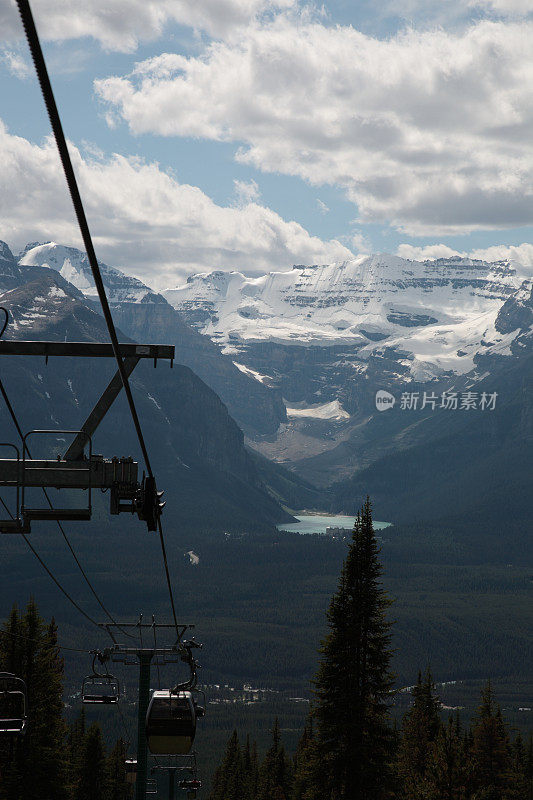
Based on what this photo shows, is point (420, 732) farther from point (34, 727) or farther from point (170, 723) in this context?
point (170, 723)

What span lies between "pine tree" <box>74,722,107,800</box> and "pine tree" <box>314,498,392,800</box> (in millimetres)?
42365

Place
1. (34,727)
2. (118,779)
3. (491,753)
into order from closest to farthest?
(34,727) < (491,753) < (118,779)

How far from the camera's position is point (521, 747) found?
341ft

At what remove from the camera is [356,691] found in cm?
5225

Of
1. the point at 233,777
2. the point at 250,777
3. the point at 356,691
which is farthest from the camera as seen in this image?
the point at 250,777

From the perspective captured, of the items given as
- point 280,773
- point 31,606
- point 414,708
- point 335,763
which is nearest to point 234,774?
point 280,773

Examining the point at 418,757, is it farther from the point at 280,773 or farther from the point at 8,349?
the point at 8,349

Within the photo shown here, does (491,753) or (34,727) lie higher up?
(34,727)

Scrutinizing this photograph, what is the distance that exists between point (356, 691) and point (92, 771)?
45579mm

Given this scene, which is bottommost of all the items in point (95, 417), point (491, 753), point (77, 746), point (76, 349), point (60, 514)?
point (77, 746)

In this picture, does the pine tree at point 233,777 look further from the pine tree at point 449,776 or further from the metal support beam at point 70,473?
the metal support beam at point 70,473

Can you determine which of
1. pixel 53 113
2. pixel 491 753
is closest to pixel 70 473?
pixel 53 113

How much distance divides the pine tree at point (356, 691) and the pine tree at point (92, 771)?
139 feet

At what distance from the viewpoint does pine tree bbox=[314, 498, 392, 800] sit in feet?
169
